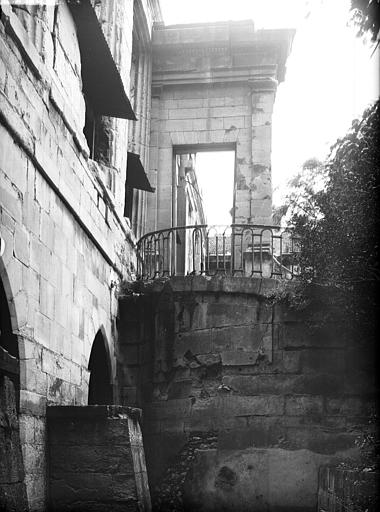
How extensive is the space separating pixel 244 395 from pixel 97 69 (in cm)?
450

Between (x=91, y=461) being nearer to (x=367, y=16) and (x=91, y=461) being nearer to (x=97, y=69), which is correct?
(x=367, y=16)

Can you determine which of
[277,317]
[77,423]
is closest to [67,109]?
[77,423]

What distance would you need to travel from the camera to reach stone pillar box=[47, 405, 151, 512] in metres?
6.77

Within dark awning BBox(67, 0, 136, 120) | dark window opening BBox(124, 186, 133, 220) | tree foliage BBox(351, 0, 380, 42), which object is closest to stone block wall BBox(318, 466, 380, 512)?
tree foliage BBox(351, 0, 380, 42)


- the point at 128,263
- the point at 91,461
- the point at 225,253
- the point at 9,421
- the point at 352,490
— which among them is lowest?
the point at 352,490

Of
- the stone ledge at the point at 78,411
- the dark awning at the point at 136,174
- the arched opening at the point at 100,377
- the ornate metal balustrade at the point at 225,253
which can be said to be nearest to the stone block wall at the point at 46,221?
the stone ledge at the point at 78,411

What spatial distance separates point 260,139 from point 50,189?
9227 millimetres

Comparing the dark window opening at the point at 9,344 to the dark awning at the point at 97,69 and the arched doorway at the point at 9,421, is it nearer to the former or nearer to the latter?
the arched doorway at the point at 9,421

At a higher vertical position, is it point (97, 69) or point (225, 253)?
point (97, 69)

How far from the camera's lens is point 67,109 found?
812 centimetres

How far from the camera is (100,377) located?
33.7ft

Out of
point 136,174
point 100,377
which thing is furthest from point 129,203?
point 100,377

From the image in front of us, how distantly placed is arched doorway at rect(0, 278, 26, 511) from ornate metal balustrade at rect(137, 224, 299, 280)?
17.5 ft

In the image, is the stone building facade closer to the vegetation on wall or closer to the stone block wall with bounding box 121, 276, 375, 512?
the stone block wall with bounding box 121, 276, 375, 512
